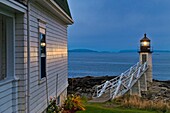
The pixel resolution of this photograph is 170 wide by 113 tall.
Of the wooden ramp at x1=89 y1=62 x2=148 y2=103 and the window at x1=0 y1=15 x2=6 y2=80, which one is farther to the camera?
the wooden ramp at x1=89 y1=62 x2=148 y2=103

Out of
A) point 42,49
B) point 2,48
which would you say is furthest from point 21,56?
point 42,49

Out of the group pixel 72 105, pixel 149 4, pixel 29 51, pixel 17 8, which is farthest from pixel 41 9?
pixel 149 4

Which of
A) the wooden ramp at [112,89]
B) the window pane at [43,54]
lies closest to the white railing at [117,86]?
the wooden ramp at [112,89]

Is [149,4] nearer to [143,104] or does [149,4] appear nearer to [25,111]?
[143,104]

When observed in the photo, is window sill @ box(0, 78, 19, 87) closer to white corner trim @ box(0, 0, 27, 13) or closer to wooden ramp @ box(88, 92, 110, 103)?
white corner trim @ box(0, 0, 27, 13)

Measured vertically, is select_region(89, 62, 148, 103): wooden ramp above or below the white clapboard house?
below

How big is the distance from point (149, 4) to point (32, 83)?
10428 cm

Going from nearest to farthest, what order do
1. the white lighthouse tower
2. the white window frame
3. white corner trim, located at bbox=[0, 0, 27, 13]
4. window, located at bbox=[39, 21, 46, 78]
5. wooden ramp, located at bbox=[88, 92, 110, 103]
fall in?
white corner trim, located at bbox=[0, 0, 27, 13] → the white window frame → window, located at bbox=[39, 21, 46, 78] → wooden ramp, located at bbox=[88, 92, 110, 103] → the white lighthouse tower

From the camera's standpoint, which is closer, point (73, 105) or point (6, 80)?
point (6, 80)

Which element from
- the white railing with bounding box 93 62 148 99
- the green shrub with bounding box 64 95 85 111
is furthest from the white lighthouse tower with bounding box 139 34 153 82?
the green shrub with bounding box 64 95 85 111

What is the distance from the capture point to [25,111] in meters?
6.94

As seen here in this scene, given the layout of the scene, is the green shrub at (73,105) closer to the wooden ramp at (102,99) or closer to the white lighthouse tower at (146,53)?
the wooden ramp at (102,99)

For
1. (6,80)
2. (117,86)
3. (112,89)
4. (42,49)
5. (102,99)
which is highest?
(42,49)

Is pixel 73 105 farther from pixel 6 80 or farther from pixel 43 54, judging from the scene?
pixel 6 80
